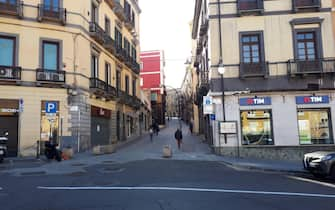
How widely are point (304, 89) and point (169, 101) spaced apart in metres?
89.9

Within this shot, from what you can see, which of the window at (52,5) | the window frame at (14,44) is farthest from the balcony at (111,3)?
the window frame at (14,44)

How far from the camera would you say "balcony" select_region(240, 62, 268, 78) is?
20.0 metres

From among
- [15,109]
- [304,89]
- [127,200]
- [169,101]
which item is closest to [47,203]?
[127,200]

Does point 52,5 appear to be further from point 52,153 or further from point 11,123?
point 52,153

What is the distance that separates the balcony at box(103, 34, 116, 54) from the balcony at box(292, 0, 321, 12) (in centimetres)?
1431

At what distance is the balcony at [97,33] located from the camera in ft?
79.0

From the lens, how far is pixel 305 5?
2030 cm

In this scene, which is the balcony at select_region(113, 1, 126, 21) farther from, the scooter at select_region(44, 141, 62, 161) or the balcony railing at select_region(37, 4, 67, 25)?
the scooter at select_region(44, 141, 62, 161)

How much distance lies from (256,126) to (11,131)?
1504 cm

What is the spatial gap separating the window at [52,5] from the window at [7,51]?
3.10m

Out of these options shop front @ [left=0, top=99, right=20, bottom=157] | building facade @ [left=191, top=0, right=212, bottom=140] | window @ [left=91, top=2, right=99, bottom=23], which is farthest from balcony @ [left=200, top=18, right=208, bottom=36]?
shop front @ [left=0, top=99, right=20, bottom=157]

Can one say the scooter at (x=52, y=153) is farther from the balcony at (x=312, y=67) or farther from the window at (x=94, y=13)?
the balcony at (x=312, y=67)

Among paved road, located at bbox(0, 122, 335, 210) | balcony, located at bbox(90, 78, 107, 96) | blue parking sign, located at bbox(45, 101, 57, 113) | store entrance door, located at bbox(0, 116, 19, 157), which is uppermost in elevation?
balcony, located at bbox(90, 78, 107, 96)

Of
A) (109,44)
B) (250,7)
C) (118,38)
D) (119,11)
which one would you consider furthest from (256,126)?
(119,11)
